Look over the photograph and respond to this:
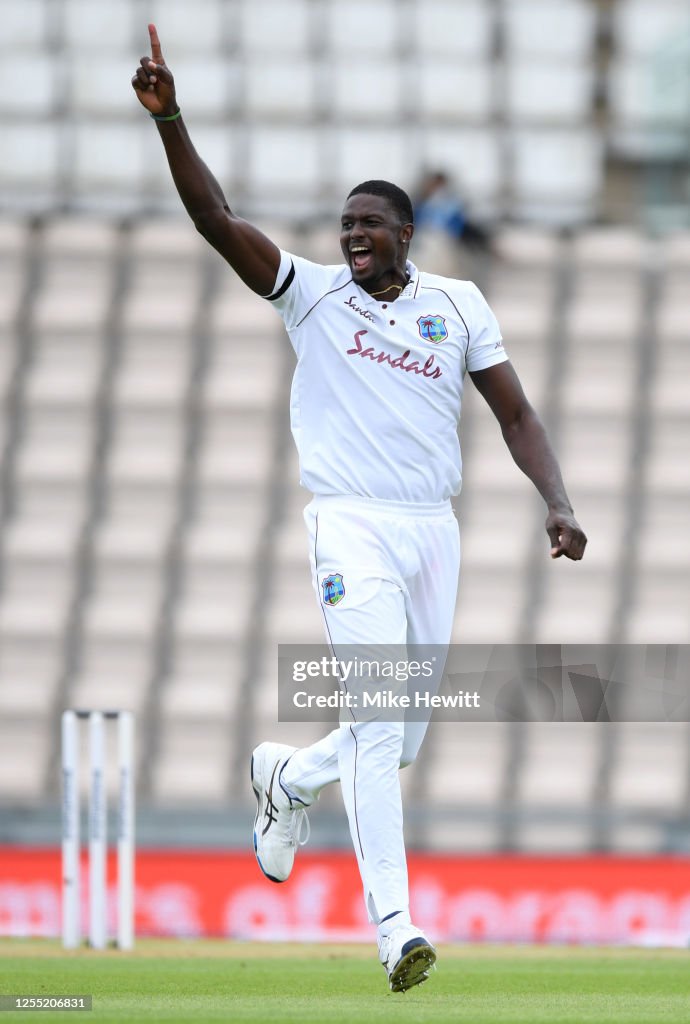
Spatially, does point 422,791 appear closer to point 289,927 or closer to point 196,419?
point 289,927

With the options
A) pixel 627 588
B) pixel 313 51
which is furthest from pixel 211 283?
pixel 627 588

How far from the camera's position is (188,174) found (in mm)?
4492

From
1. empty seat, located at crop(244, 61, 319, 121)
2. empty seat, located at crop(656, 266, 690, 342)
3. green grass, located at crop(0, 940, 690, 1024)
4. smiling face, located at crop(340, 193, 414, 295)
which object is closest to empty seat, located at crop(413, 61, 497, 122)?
empty seat, located at crop(244, 61, 319, 121)

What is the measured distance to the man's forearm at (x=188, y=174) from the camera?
4484 millimetres

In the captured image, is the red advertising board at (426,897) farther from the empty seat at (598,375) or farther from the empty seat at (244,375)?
the empty seat at (244,375)

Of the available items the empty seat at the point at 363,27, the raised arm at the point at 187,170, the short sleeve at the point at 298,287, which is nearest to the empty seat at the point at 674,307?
the empty seat at the point at 363,27

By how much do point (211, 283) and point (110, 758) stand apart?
4.05 metres

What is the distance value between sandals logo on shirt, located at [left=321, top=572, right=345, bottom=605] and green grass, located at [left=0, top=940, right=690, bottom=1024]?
3.22ft

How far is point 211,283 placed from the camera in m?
13.7

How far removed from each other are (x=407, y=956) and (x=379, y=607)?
844mm

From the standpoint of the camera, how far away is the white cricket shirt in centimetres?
467

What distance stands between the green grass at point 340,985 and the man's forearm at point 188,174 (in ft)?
6.23

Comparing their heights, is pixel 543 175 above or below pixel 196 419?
above

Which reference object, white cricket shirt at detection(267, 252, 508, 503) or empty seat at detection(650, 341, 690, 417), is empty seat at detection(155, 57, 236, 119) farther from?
white cricket shirt at detection(267, 252, 508, 503)
